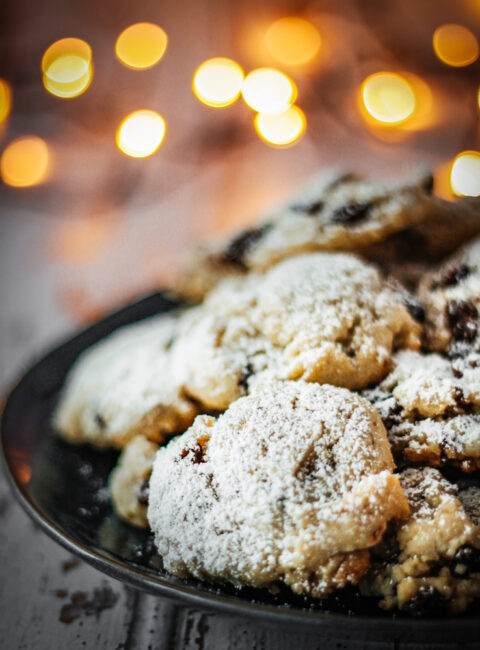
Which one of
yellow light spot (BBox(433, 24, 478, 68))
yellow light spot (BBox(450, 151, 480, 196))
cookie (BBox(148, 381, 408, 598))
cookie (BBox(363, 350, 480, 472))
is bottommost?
yellow light spot (BBox(450, 151, 480, 196))

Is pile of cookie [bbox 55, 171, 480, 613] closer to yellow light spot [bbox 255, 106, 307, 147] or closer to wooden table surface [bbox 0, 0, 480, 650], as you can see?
wooden table surface [bbox 0, 0, 480, 650]

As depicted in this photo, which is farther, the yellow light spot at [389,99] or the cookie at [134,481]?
the yellow light spot at [389,99]

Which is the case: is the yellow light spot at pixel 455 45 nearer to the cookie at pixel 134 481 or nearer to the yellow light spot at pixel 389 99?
the yellow light spot at pixel 389 99

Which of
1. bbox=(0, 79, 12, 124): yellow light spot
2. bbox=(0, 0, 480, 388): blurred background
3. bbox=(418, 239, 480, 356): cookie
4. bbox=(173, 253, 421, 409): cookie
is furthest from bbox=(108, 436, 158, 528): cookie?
bbox=(0, 79, 12, 124): yellow light spot

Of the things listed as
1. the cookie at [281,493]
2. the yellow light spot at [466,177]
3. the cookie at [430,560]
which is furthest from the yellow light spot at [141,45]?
the cookie at [430,560]

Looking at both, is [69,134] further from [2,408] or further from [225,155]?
[2,408]

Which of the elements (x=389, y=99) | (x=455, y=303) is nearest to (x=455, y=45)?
(x=389, y=99)
